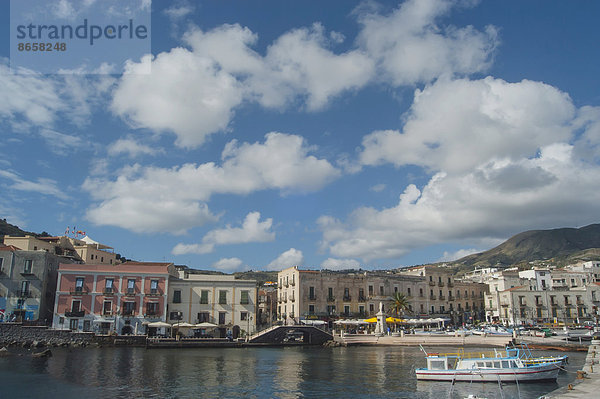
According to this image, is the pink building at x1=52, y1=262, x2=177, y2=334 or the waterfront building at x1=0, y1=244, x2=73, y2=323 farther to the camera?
the pink building at x1=52, y1=262, x2=177, y2=334

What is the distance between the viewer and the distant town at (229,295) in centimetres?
5928

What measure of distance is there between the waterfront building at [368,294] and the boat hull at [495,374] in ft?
120

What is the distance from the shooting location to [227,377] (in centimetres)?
3369

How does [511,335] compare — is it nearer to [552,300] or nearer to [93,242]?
[552,300]

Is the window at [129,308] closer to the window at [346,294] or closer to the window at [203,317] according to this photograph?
the window at [203,317]

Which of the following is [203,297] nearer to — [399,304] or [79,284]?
[79,284]

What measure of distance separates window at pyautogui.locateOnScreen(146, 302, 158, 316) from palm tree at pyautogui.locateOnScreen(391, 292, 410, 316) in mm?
38289

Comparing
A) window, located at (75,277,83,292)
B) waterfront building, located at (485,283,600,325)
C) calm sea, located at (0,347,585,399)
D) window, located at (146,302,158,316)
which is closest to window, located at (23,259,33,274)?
window, located at (75,277,83,292)

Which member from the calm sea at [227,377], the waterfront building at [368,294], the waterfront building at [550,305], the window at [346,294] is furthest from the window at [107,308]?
the waterfront building at [550,305]

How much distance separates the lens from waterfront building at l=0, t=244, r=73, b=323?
5819cm

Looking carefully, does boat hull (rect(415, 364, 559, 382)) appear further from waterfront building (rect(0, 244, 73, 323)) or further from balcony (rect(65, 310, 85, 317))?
waterfront building (rect(0, 244, 73, 323))

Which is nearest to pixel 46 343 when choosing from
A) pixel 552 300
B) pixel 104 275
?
pixel 104 275

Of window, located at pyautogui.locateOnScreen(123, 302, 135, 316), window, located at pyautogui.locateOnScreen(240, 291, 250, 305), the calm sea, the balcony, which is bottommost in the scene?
the calm sea

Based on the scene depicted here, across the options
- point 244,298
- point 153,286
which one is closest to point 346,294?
point 244,298
